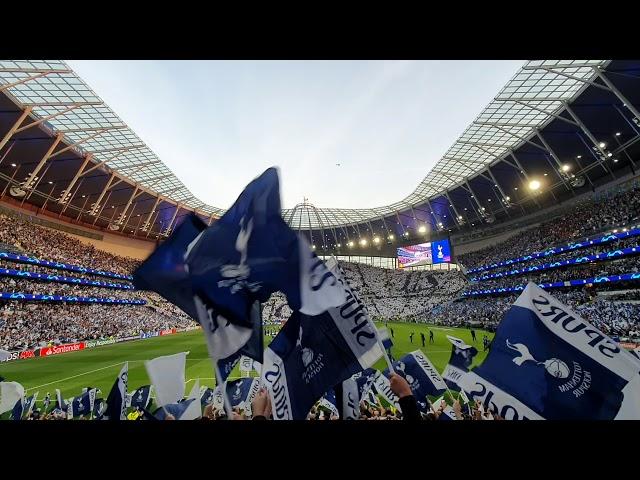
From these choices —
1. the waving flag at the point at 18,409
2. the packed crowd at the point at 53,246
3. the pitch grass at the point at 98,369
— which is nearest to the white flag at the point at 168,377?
the waving flag at the point at 18,409

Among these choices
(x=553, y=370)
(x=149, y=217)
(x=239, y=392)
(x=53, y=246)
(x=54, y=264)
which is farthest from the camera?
(x=149, y=217)

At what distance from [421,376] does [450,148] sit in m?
46.9

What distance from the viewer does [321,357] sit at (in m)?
4.18

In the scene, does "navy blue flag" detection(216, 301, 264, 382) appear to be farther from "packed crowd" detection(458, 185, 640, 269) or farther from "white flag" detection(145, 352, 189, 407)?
"packed crowd" detection(458, 185, 640, 269)

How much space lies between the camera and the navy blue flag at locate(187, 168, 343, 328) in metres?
4.12

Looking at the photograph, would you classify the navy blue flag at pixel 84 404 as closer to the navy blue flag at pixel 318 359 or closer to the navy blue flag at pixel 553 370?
the navy blue flag at pixel 318 359

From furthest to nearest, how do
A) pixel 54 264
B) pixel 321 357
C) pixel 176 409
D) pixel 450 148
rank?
1. pixel 450 148
2. pixel 54 264
3. pixel 176 409
4. pixel 321 357

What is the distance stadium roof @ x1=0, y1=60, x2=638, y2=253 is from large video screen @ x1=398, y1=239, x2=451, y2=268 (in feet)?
15.9

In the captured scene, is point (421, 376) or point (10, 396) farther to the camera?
point (10, 396)

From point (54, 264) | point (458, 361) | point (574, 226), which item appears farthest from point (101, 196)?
point (574, 226)

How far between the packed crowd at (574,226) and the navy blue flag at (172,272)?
49.7 meters

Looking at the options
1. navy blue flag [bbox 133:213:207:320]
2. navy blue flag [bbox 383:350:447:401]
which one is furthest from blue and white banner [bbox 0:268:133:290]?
navy blue flag [bbox 383:350:447:401]

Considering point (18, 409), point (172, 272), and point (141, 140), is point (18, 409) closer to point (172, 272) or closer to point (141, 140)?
point (172, 272)
